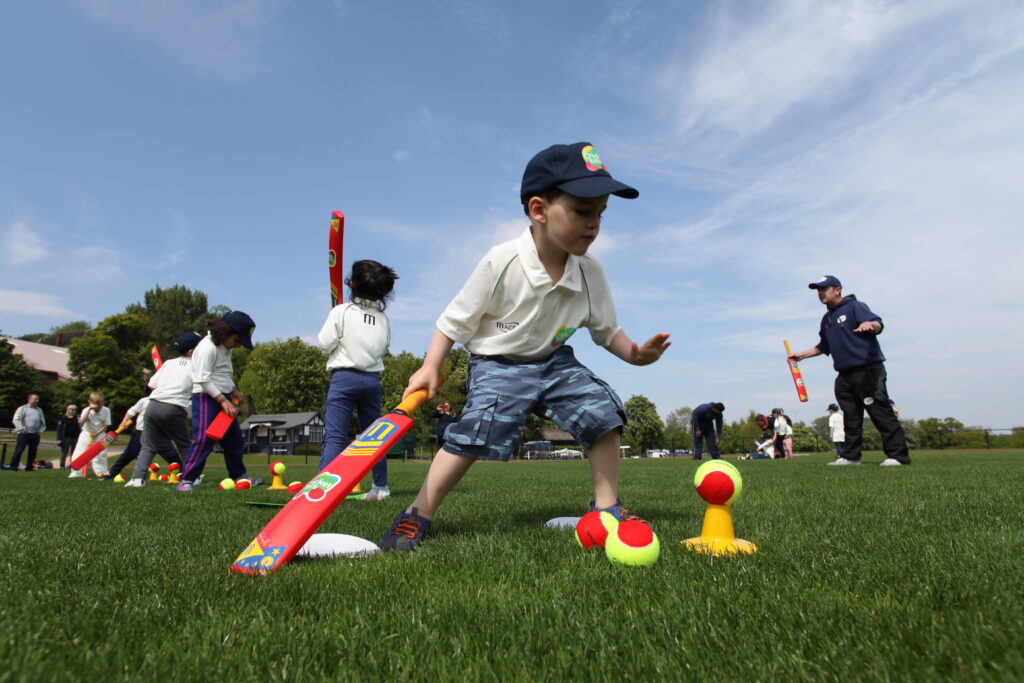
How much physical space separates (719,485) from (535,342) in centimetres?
113

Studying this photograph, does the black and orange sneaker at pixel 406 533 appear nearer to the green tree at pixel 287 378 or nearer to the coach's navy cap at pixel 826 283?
the coach's navy cap at pixel 826 283

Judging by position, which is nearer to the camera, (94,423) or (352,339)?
(352,339)

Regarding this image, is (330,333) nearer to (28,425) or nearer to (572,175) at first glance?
(572,175)

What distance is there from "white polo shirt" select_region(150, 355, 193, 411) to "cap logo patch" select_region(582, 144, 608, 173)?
21.8ft

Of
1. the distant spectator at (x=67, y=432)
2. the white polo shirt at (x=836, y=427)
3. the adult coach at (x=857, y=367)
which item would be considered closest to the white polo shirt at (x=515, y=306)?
the adult coach at (x=857, y=367)

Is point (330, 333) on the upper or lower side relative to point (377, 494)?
upper

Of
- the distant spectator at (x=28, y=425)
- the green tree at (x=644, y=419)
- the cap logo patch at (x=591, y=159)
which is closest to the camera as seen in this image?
the cap logo patch at (x=591, y=159)

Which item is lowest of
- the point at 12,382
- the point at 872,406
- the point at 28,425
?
the point at 28,425

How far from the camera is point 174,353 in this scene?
56.8 meters

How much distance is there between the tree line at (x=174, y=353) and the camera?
1718 inches

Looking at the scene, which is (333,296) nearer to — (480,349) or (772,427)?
(480,349)

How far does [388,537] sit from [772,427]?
21874mm

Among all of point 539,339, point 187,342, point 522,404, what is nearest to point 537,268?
point 539,339

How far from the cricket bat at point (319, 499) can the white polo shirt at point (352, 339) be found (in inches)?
102
